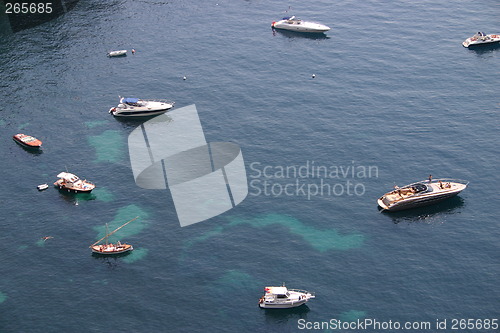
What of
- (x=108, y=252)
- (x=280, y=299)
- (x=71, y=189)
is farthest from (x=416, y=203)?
(x=71, y=189)

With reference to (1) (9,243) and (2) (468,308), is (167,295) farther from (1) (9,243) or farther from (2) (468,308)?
(2) (468,308)

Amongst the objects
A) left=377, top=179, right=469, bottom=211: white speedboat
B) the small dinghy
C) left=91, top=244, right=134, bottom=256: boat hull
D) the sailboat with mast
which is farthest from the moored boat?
left=377, top=179, right=469, bottom=211: white speedboat

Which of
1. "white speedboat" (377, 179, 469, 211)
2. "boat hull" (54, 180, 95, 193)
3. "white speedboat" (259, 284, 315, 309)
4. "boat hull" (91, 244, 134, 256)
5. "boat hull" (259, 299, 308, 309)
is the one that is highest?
"boat hull" (54, 180, 95, 193)

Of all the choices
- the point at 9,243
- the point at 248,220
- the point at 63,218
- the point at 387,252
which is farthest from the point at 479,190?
the point at 9,243

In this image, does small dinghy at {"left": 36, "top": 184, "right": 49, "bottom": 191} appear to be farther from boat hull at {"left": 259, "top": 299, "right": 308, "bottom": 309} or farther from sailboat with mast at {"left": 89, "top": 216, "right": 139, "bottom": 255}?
boat hull at {"left": 259, "top": 299, "right": 308, "bottom": 309}

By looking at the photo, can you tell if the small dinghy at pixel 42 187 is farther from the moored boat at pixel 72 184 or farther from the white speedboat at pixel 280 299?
the white speedboat at pixel 280 299

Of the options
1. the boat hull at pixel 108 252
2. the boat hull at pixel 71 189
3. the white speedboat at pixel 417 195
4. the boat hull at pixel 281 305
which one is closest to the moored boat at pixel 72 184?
the boat hull at pixel 71 189

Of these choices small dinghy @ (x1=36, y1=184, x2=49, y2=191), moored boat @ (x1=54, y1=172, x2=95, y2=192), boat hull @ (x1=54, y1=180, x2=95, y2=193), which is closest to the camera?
boat hull @ (x1=54, y1=180, x2=95, y2=193)
